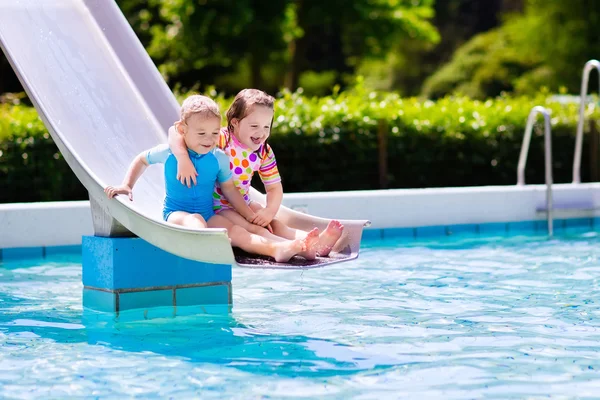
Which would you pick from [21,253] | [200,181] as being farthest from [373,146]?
[200,181]

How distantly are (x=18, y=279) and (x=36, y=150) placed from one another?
2.65 meters

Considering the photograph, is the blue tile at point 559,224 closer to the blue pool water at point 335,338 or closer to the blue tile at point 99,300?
the blue pool water at point 335,338

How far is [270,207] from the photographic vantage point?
538 cm

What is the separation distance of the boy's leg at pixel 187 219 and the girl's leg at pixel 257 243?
Result: 0.14 m

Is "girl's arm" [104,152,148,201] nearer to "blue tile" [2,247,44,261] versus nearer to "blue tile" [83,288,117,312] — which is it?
"blue tile" [83,288,117,312]

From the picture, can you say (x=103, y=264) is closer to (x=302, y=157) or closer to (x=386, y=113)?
(x=302, y=157)

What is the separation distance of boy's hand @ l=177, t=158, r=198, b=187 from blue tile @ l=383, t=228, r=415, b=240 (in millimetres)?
4194

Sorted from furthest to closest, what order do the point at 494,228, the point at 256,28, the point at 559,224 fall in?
1. the point at 256,28
2. the point at 559,224
3. the point at 494,228

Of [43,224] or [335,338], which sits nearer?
[335,338]

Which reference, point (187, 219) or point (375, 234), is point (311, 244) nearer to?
point (187, 219)

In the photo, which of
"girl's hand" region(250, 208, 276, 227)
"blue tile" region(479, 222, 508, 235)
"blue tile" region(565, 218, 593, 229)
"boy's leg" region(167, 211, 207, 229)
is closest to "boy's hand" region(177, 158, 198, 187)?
"boy's leg" region(167, 211, 207, 229)

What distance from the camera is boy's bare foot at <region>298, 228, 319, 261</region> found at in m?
4.88

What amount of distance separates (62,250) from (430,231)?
11.1ft

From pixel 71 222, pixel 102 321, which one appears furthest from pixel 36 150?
pixel 102 321
